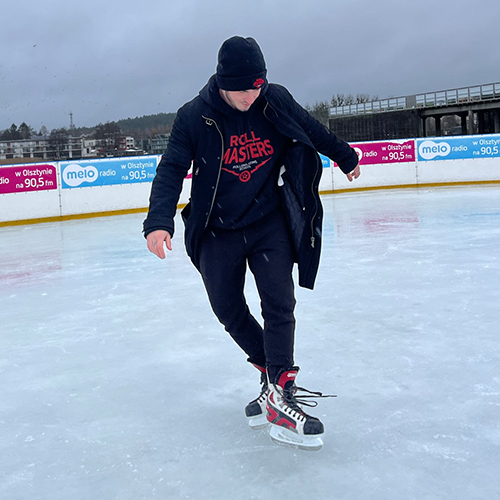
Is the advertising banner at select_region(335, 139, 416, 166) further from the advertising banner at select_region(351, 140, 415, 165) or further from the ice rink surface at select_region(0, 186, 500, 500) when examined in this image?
the ice rink surface at select_region(0, 186, 500, 500)

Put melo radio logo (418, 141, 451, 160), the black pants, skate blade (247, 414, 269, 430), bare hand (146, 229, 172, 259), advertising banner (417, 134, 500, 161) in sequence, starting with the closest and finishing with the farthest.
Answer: bare hand (146, 229, 172, 259) → the black pants → skate blade (247, 414, 269, 430) → advertising banner (417, 134, 500, 161) → melo radio logo (418, 141, 451, 160)

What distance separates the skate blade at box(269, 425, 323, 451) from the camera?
6.56 feet

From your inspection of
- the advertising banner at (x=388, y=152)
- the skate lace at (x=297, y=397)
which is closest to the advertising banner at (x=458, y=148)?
the advertising banner at (x=388, y=152)

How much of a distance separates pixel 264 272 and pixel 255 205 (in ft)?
0.75

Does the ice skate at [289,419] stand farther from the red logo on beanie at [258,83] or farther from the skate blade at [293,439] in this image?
the red logo on beanie at [258,83]

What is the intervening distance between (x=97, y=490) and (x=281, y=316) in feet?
2.59

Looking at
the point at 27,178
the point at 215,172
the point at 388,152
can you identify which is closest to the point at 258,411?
the point at 215,172

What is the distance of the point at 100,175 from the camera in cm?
1153

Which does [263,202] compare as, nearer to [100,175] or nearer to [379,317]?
[379,317]

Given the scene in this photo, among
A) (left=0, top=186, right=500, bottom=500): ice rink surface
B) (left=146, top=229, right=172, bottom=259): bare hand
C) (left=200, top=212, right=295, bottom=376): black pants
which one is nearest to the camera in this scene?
(left=0, top=186, right=500, bottom=500): ice rink surface

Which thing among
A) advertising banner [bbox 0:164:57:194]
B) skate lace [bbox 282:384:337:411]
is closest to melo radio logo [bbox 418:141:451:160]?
advertising banner [bbox 0:164:57:194]

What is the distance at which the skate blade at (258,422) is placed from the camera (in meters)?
2.20

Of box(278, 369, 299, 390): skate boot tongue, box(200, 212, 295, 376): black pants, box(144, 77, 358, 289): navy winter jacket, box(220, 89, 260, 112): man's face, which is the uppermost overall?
box(220, 89, 260, 112): man's face

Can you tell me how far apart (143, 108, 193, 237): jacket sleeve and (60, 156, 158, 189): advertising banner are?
955 centimetres
